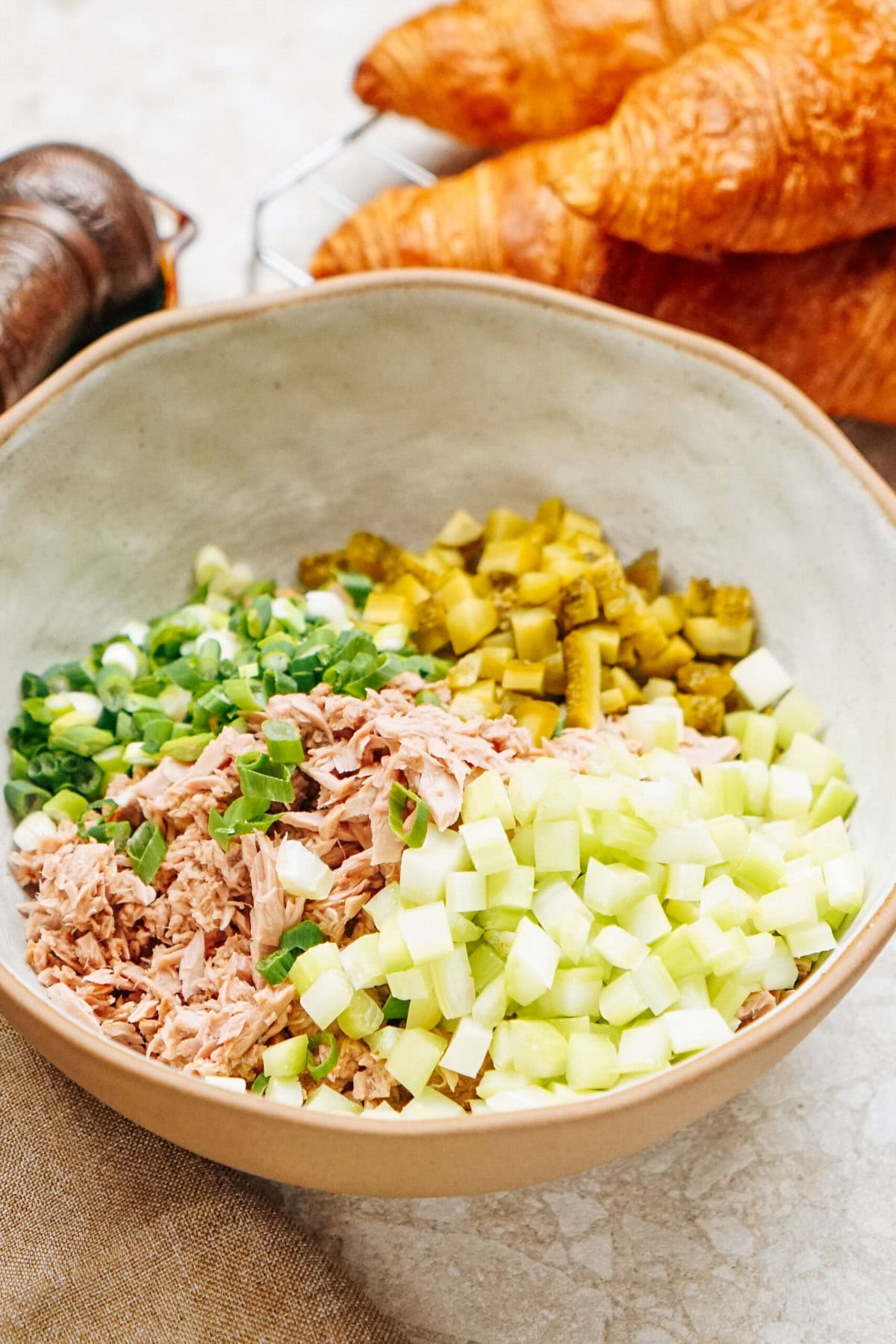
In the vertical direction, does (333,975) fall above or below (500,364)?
below

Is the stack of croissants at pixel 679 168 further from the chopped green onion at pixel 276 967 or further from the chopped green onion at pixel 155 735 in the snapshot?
the chopped green onion at pixel 276 967

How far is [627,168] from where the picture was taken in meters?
1.57

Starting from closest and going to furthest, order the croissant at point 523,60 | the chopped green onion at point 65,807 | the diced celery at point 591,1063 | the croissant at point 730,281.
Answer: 1. the diced celery at point 591,1063
2. the chopped green onion at point 65,807
3. the croissant at point 730,281
4. the croissant at point 523,60

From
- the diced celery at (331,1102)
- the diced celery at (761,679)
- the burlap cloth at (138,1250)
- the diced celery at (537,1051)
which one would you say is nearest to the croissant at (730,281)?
the diced celery at (761,679)

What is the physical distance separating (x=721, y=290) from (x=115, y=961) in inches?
46.7

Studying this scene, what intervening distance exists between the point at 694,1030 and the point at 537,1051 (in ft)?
0.47

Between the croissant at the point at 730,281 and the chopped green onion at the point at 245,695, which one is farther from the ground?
the croissant at the point at 730,281

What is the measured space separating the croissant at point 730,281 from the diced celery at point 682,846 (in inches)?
31.1

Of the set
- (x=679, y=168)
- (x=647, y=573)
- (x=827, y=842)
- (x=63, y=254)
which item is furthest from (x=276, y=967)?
(x=679, y=168)

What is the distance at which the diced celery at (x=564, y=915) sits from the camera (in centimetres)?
115

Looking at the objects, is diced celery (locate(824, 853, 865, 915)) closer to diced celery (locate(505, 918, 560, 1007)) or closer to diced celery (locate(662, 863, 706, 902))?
diced celery (locate(662, 863, 706, 902))

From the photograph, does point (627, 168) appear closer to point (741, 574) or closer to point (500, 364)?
point (500, 364)

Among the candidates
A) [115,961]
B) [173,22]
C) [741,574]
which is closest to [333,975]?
[115,961]

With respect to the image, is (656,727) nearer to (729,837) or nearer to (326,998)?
(729,837)
